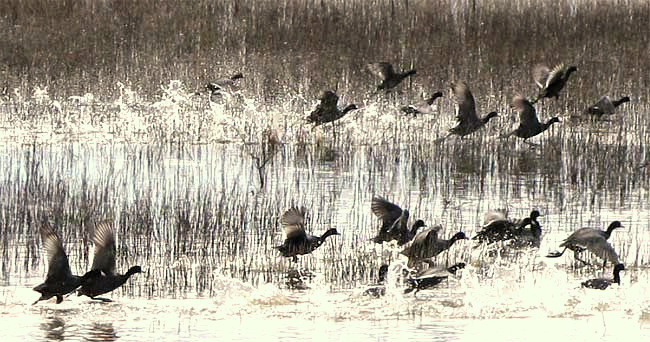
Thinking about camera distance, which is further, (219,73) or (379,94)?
(219,73)

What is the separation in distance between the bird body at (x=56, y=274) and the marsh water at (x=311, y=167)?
0.13 m

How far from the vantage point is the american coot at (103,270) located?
896 cm

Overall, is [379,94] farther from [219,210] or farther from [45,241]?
[45,241]

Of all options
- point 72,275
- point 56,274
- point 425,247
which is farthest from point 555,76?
point 56,274

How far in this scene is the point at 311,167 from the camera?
47.9 ft

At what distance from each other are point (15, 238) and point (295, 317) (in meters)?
2.60

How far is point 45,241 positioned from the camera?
8.90 metres

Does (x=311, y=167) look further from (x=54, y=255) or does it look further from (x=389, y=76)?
(x=54, y=255)

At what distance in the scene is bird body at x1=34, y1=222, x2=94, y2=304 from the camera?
8812 mm

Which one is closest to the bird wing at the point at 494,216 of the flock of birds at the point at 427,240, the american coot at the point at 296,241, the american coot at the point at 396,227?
the flock of birds at the point at 427,240

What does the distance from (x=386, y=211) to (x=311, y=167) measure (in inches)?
151

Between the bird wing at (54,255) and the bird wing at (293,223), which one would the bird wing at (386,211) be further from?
the bird wing at (54,255)

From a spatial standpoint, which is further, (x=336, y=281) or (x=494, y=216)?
(x=494, y=216)

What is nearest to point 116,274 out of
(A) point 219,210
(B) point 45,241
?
(B) point 45,241
